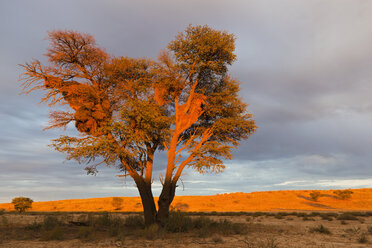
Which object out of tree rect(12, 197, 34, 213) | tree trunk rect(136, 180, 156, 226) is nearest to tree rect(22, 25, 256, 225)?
tree trunk rect(136, 180, 156, 226)

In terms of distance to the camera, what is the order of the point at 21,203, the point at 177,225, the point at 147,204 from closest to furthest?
the point at 177,225 → the point at 147,204 → the point at 21,203

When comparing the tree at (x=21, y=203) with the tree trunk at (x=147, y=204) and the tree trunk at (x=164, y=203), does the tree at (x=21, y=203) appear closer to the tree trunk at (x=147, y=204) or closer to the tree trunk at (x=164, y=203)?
the tree trunk at (x=147, y=204)

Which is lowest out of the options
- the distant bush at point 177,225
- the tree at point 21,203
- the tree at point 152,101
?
the tree at point 21,203

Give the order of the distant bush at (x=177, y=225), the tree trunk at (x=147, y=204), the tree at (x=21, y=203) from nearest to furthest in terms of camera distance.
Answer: the distant bush at (x=177, y=225)
the tree trunk at (x=147, y=204)
the tree at (x=21, y=203)

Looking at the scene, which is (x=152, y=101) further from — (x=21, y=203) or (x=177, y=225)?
(x=21, y=203)

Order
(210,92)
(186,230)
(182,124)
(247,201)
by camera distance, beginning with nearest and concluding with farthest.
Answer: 1. (186,230)
2. (182,124)
3. (210,92)
4. (247,201)

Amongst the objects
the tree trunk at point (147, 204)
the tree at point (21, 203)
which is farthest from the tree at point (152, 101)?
the tree at point (21, 203)

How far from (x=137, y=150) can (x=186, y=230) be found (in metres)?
4.80

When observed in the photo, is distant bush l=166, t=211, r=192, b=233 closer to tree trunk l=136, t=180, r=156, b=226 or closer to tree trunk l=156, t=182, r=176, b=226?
tree trunk l=156, t=182, r=176, b=226

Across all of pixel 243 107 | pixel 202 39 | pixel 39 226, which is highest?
pixel 202 39

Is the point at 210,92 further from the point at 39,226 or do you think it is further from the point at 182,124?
the point at 39,226

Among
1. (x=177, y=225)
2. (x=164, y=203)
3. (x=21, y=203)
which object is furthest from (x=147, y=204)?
(x=21, y=203)

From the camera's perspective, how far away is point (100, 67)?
1524 cm

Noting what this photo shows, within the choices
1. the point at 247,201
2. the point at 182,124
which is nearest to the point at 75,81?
the point at 182,124
